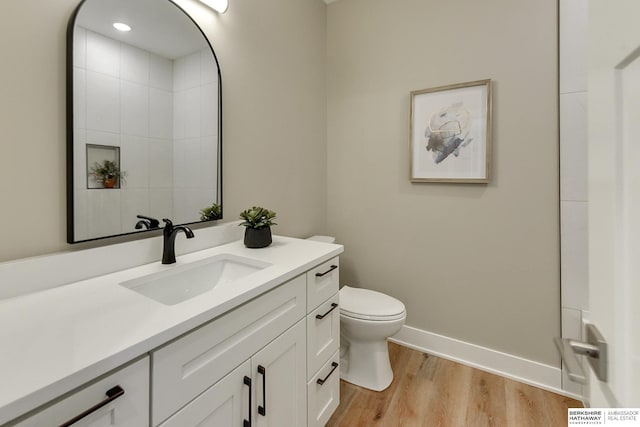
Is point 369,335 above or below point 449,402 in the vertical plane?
above

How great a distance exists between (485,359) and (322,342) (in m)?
1.27

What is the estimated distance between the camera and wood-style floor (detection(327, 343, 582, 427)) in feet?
5.08

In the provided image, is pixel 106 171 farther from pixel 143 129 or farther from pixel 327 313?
pixel 327 313

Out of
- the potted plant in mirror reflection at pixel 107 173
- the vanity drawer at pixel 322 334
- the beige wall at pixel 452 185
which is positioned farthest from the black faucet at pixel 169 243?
the beige wall at pixel 452 185

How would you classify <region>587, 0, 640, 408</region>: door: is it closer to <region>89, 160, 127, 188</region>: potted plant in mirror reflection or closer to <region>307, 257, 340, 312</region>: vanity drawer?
<region>307, 257, 340, 312</region>: vanity drawer

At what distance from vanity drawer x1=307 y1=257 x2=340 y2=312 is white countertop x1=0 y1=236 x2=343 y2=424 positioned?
17cm

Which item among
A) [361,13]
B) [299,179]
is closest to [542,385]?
[299,179]

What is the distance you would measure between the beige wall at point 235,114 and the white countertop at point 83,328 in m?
0.26

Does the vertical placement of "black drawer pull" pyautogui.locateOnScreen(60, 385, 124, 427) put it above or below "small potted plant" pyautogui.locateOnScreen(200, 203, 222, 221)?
below

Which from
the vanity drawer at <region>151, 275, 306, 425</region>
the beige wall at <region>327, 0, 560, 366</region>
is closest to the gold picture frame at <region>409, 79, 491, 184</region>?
the beige wall at <region>327, 0, 560, 366</region>

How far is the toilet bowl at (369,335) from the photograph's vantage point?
5.67ft

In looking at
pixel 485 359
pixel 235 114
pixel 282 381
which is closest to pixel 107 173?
pixel 235 114

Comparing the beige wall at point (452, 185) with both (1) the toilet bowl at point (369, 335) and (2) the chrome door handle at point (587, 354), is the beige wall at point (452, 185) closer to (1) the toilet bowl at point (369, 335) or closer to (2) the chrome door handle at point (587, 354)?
(1) the toilet bowl at point (369, 335)

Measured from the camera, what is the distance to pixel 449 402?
1.68m
